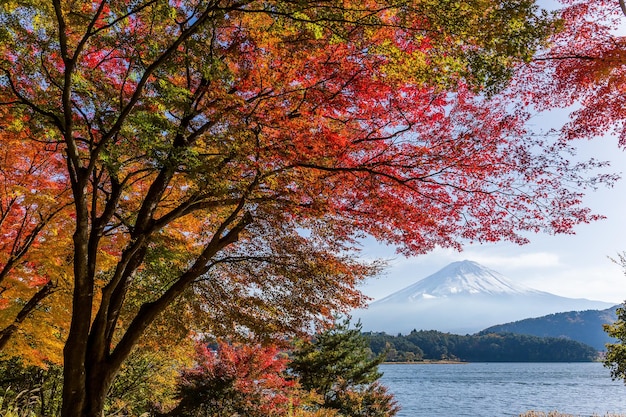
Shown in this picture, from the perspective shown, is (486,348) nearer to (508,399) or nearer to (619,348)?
(508,399)

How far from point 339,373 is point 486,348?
10636cm

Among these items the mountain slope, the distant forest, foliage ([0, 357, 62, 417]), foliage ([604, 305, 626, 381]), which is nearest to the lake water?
foliage ([604, 305, 626, 381])

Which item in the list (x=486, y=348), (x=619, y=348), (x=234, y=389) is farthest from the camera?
(x=486, y=348)

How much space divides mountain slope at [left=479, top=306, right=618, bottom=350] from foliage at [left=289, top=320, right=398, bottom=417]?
16162cm

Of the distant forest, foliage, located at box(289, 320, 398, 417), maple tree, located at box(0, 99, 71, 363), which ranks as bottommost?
the distant forest

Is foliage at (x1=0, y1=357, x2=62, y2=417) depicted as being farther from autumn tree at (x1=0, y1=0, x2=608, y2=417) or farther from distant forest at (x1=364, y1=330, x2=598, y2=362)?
distant forest at (x1=364, y1=330, x2=598, y2=362)

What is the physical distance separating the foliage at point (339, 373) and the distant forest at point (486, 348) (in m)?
84.8

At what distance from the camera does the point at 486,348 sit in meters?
111

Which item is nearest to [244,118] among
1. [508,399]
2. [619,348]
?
[619,348]

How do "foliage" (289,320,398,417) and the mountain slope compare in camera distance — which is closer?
"foliage" (289,320,398,417)

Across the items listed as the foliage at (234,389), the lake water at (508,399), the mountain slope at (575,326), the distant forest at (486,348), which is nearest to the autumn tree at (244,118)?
the foliage at (234,389)

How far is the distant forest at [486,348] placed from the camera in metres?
102

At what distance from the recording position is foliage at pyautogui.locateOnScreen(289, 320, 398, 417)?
59.0 ft

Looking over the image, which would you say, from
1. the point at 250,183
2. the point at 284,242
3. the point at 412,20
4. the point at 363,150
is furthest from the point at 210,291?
the point at 412,20
